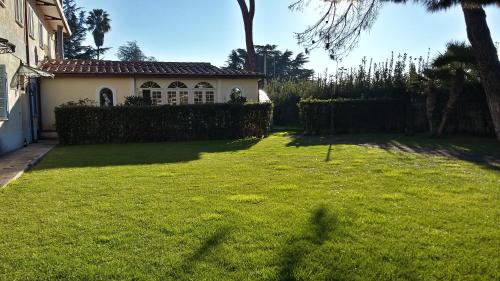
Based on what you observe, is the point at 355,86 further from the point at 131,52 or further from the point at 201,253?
the point at 131,52

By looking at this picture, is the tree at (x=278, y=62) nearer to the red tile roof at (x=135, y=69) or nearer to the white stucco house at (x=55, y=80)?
the white stucco house at (x=55, y=80)

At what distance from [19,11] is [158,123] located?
619 centimetres

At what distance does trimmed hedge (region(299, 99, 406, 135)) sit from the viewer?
19.8 meters

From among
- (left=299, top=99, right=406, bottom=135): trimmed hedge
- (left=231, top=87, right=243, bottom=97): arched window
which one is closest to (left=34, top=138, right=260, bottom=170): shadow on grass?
(left=299, top=99, right=406, bottom=135): trimmed hedge

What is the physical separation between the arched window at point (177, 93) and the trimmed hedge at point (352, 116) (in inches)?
265

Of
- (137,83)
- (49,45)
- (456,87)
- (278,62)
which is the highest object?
(278,62)

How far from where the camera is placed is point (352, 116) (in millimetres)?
20344

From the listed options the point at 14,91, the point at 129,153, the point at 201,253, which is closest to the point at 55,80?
the point at 14,91

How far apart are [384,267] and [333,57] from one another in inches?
133

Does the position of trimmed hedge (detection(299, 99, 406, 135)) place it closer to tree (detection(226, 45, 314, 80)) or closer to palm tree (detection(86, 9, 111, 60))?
palm tree (detection(86, 9, 111, 60))

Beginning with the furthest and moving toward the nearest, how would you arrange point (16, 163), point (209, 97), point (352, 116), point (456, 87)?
point (209, 97) < point (352, 116) < point (456, 87) < point (16, 163)

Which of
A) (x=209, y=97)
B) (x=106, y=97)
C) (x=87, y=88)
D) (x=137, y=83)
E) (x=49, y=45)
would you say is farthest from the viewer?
(x=209, y=97)

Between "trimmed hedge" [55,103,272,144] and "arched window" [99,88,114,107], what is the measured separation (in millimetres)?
5796

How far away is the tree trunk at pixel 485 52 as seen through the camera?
2.52 metres
